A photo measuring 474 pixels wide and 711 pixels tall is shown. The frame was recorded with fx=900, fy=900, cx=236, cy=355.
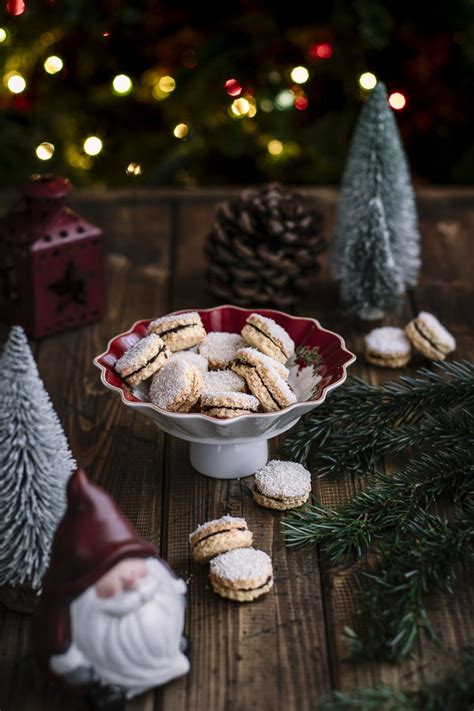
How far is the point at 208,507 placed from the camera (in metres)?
1.24

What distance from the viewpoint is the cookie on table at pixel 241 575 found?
1046mm

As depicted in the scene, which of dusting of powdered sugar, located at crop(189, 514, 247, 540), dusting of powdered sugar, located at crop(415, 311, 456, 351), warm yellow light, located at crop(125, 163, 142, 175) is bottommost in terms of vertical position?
dusting of powdered sugar, located at crop(189, 514, 247, 540)

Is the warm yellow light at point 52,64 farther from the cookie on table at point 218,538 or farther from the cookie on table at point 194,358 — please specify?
the cookie on table at point 218,538

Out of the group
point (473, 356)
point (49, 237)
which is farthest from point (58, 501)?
point (473, 356)

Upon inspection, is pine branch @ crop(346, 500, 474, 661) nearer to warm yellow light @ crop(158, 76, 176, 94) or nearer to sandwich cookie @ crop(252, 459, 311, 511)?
sandwich cookie @ crop(252, 459, 311, 511)

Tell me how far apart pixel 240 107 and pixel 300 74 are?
0.18 meters

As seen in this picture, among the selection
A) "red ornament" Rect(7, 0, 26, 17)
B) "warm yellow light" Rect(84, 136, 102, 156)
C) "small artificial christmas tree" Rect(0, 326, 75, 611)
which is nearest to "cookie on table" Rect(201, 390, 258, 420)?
"small artificial christmas tree" Rect(0, 326, 75, 611)

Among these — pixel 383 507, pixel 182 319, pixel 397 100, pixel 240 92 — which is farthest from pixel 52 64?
pixel 383 507

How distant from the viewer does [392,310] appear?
1.80 meters

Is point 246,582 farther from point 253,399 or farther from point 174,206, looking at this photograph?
point 174,206

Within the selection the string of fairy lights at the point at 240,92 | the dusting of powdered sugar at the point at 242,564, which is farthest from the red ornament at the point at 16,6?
the dusting of powdered sugar at the point at 242,564

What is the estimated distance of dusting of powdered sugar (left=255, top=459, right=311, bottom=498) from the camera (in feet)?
3.96

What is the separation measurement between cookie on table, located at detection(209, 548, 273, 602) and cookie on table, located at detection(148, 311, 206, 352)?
1.17 ft

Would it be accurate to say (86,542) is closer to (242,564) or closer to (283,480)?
(242,564)
